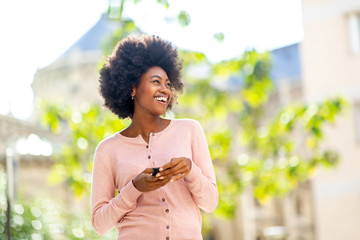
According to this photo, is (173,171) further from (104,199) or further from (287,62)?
(287,62)

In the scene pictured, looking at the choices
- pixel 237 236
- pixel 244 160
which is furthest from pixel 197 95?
pixel 237 236

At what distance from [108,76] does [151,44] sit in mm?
262

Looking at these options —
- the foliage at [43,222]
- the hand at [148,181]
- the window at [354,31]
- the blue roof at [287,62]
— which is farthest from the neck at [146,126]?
the blue roof at [287,62]

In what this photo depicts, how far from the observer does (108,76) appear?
293cm

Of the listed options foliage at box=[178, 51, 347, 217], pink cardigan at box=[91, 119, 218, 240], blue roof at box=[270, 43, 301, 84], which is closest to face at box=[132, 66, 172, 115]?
pink cardigan at box=[91, 119, 218, 240]

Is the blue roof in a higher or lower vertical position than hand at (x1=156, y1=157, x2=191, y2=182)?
higher

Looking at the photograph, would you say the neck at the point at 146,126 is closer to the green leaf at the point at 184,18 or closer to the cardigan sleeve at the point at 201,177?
the cardigan sleeve at the point at 201,177

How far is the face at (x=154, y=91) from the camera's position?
273cm

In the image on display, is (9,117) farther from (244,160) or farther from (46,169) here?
(46,169)

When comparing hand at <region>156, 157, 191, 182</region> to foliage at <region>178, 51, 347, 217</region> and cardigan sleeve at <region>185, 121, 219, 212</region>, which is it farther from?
foliage at <region>178, 51, 347, 217</region>

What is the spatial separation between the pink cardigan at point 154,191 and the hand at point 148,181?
0.22 feet

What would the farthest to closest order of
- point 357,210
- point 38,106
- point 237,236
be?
point 237,236, point 357,210, point 38,106

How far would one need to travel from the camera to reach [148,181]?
2.45 m

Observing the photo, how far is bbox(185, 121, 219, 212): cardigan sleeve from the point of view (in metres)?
2.58
